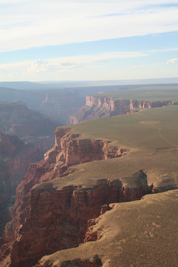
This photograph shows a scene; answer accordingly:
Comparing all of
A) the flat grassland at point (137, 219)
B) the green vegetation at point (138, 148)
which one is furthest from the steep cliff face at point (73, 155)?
the flat grassland at point (137, 219)

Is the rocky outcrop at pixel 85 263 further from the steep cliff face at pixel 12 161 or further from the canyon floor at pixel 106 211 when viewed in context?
the steep cliff face at pixel 12 161

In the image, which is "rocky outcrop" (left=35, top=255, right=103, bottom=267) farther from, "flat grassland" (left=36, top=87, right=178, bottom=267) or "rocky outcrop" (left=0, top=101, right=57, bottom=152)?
"rocky outcrop" (left=0, top=101, right=57, bottom=152)

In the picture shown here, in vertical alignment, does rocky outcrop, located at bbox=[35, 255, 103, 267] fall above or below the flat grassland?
below

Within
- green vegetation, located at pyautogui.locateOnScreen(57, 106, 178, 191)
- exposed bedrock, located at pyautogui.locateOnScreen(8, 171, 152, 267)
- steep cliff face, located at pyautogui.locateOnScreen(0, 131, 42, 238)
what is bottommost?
steep cliff face, located at pyautogui.locateOnScreen(0, 131, 42, 238)

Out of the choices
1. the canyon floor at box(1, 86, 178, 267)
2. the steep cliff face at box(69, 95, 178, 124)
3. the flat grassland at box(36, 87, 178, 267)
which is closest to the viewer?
the flat grassland at box(36, 87, 178, 267)

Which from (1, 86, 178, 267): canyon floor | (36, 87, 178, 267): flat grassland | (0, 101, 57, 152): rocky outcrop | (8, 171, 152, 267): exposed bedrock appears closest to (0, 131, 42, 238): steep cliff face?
(0, 101, 57, 152): rocky outcrop

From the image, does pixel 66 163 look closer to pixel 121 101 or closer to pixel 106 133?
pixel 106 133

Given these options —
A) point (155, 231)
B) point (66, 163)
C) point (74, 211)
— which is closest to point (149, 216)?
point (155, 231)

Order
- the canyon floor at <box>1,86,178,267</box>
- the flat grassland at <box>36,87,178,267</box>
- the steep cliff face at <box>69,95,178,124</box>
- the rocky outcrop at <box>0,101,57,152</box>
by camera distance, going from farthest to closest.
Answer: the rocky outcrop at <box>0,101,57,152</box>
the steep cliff face at <box>69,95,178,124</box>
the canyon floor at <box>1,86,178,267</box>
the flat grassland at <box>36,87,178,267</box>

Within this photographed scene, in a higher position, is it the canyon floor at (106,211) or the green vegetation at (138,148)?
the green vegetation at (138,148)
